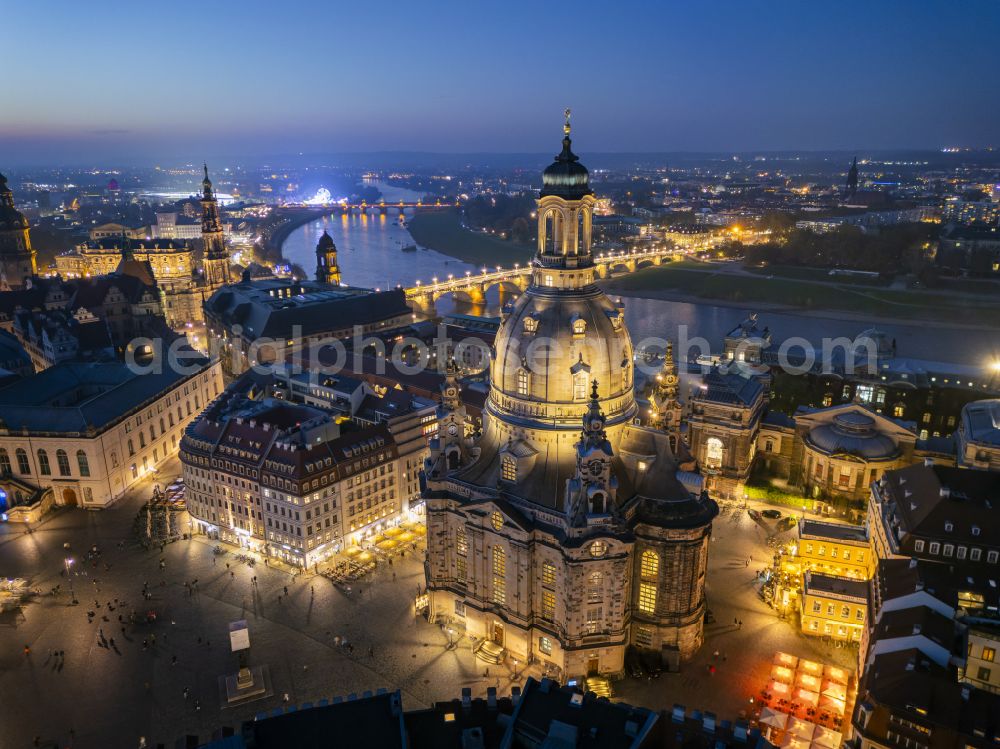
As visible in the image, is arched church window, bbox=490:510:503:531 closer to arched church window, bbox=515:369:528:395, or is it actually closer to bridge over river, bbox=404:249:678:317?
arched church window, bbox=515:369:528:395

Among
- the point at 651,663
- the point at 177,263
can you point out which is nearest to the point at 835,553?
the point at 651,663

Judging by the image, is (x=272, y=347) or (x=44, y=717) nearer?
(x=44, y=717)

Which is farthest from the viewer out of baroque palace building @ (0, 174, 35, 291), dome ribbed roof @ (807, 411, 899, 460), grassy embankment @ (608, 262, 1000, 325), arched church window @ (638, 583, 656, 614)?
grassy embankment @ (608, 262, 1000, 325)

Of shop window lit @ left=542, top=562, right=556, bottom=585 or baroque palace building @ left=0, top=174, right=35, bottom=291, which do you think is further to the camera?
baroque palace building @ left=0, top=174, right=35, bottom=291

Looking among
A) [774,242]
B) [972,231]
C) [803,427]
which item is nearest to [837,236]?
[774,242]

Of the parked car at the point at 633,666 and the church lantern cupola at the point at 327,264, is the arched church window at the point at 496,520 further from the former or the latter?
the church lantern cupola at the point at 327,264

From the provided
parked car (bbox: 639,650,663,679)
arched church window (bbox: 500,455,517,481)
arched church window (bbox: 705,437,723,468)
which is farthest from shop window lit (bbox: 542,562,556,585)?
arched church window (bbox: 705,437,723,468)

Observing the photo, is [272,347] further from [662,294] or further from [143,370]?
[662,294]

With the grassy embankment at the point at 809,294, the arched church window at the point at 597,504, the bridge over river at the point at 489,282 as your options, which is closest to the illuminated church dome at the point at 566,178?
the arched church window at the point at 597,504
